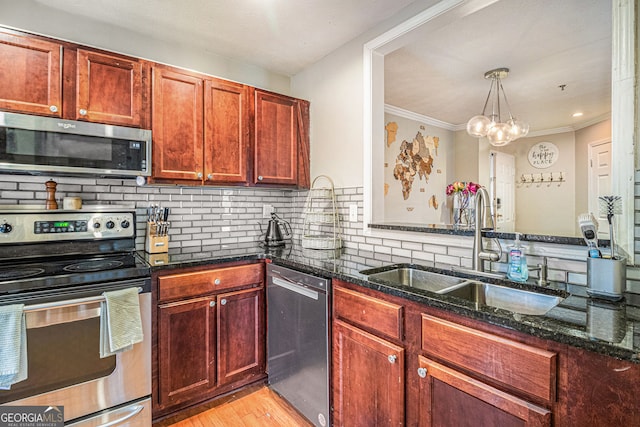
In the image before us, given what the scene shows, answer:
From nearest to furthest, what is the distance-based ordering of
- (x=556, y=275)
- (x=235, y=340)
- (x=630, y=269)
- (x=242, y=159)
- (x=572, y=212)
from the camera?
1. (x=630, y=269)
2. (x=556, y=275)
3. (x=235, y=340)
4. (x=242, y=159)
5. (x=572, y=212)

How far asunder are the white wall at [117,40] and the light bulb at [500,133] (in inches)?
89.1

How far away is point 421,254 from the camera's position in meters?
1.90

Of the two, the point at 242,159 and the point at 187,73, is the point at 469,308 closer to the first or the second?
the point at 242,159

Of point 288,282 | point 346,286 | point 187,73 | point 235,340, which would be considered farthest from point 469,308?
point 187,73

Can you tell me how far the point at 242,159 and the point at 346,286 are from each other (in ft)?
4.35

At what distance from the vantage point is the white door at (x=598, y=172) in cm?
436

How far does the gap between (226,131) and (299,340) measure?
1.52 m

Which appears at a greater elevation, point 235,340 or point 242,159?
point 242,159

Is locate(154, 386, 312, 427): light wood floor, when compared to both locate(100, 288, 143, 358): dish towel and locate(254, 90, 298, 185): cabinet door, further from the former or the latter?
locate(254, 90, 298, 185): cabinet door

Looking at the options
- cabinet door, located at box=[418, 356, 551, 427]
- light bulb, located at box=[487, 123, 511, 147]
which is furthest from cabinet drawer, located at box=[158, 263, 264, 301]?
light bulb, located at box=[487, 123, 511, 147]

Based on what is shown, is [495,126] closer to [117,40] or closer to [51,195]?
A: [117,40]

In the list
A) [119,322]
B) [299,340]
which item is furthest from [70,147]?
[299,340]

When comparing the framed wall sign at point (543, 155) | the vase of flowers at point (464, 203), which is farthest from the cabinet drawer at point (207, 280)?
the framed wall sign at point (543, 155)

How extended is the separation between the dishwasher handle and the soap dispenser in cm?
92
